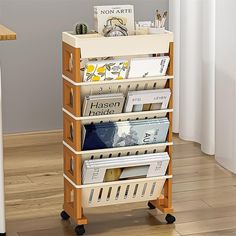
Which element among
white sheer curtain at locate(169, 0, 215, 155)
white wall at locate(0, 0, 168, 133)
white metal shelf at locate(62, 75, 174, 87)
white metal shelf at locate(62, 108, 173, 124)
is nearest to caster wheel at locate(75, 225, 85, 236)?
white metal shelf at locate(62, 108, 173, 124)

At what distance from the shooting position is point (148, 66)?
2.89m

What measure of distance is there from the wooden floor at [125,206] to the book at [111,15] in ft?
2.46

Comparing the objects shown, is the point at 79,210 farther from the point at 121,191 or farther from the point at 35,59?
the point at 35,59

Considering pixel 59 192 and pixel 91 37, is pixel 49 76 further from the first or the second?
pixel 91 37

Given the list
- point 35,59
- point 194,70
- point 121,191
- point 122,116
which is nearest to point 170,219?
point 121,191

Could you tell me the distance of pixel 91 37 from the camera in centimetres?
289

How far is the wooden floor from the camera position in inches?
119

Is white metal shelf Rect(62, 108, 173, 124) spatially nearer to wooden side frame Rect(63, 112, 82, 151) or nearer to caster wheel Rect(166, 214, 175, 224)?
wooden side frame Rect(63, 112, 82, 151)

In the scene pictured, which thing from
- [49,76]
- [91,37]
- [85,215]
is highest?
[91,37]

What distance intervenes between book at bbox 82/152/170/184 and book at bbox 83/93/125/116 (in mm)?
177

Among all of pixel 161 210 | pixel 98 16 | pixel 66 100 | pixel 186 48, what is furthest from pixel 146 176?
pixel 186 48

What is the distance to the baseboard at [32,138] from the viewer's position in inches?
160

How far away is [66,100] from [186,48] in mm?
1212

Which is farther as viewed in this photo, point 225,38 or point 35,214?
point 225,38
